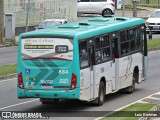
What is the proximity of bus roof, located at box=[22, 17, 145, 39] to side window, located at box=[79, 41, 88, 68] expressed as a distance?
8.8 inches

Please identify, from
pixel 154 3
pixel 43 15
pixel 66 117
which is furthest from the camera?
pixel 154 3

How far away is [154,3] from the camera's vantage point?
7562 cm

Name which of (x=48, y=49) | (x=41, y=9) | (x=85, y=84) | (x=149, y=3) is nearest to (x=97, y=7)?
(x=41, y=9)

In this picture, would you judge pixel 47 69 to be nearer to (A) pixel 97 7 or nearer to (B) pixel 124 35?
(B) pixel 124 35

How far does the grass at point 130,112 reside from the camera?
17.5 meters

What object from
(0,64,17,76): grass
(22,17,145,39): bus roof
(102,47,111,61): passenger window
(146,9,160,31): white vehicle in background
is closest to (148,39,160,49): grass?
(146,9,160,31): white vehicle in background

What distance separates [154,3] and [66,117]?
58380mm

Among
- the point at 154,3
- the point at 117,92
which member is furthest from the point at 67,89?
the point at 154,3

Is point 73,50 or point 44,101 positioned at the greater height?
point 73,50

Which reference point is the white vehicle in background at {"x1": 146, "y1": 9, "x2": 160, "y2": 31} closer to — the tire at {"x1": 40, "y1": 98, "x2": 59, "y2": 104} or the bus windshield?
the tire at {"x1": 40, "y1": 98, "x2": 59, "y2": 104}

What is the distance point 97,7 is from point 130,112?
45693mm

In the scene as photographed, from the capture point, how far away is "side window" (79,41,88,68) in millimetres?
19297

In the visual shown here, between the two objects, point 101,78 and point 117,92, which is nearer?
point 101,78

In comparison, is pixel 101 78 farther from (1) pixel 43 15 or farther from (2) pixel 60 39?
(1) pixel 43 15
